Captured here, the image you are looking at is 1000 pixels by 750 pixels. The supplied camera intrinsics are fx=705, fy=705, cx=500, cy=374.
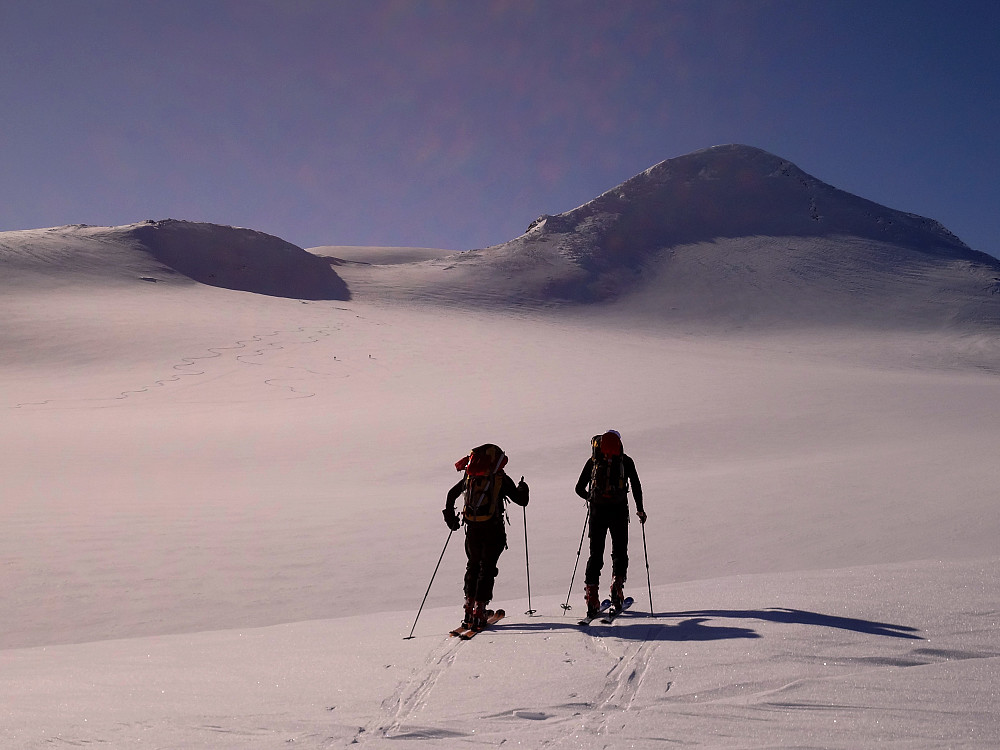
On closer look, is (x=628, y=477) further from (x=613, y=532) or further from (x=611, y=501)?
(x=613, y=532)

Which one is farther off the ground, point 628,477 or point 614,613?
point 628,477

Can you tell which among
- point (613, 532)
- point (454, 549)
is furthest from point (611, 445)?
point (454, 549)

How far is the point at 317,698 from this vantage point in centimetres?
430

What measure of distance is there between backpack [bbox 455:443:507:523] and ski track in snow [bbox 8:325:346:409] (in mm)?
18166

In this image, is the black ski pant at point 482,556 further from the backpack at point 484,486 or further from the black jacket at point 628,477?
the black jacket at point 628,477

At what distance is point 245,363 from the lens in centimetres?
2839

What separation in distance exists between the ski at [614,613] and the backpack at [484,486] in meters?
1.24

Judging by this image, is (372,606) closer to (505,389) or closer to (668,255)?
(505,389)

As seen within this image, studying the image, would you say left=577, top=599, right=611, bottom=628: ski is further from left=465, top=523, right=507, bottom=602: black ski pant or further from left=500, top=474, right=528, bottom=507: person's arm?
left=500, top=474, right=528, bottom=507: person's arm

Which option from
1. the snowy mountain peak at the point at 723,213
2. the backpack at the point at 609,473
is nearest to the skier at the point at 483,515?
the backpack at the point at 609,473

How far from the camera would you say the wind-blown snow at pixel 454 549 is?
12.9 ft

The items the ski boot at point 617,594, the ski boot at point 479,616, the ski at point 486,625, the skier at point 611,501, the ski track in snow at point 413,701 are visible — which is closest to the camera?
the ski track in snow at point 413,701

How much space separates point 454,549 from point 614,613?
3691mm

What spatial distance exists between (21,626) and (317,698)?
432cm
